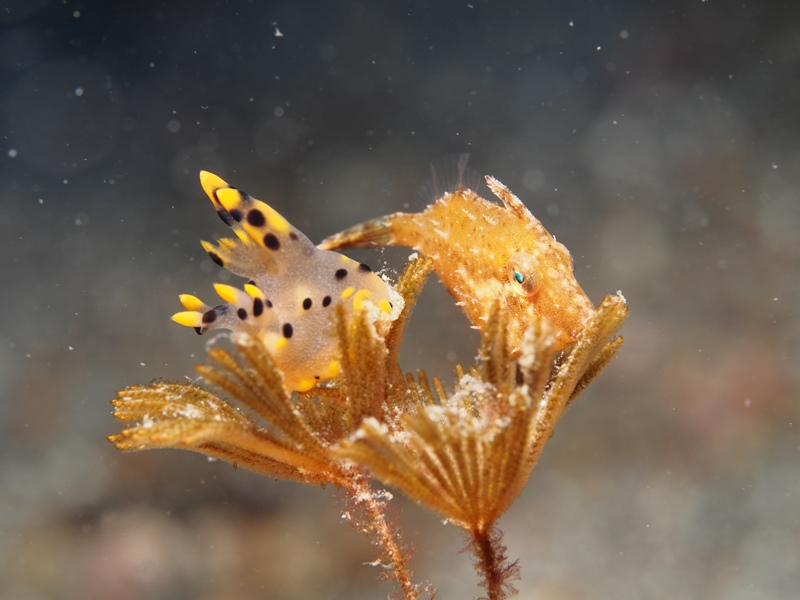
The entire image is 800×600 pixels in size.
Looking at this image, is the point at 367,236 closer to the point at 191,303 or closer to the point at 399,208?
the point at 191,303

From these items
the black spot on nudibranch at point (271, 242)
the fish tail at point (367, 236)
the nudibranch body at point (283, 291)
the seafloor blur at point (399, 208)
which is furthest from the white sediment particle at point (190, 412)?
the seafloor blur at point (399, 208)

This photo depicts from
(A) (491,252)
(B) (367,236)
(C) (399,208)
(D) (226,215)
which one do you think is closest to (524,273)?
(A) (491,252)

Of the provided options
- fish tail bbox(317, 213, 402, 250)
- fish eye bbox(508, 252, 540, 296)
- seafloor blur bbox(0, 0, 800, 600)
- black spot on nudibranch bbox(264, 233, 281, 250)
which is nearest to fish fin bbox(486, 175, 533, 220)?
fish eye bbox(508, 252, 540, 296)

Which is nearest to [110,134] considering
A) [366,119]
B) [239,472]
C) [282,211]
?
[282,211]

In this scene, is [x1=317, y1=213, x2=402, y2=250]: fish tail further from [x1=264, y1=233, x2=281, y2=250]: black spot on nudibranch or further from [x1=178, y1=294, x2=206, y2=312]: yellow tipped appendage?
[x1=178, y1=294, x2=206, y2=312]: yellow tipped appendage

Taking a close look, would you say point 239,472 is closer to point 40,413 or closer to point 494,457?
point 40,413
